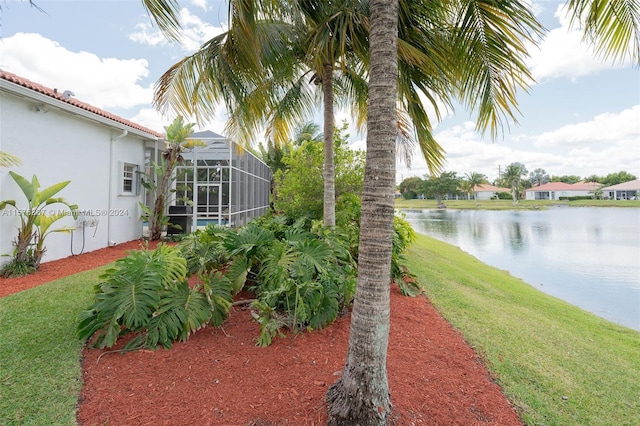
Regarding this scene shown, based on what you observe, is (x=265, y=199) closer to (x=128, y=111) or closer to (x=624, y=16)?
(x=128, y=111)

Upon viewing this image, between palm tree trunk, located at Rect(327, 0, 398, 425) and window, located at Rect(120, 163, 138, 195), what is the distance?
10169 mm

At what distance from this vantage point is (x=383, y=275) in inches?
83.3

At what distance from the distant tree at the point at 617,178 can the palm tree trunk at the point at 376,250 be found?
99194mm

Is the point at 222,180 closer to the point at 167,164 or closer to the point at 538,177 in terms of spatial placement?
the point at 167,164

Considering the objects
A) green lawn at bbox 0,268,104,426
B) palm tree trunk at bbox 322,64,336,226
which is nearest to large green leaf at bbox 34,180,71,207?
green lawn at bbox 0,268,104,426

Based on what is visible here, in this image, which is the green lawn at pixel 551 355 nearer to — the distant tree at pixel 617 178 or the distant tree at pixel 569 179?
the distant tree at pixel 617 178

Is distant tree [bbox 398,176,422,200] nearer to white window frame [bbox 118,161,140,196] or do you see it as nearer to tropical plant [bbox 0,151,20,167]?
white window frame [bbox 118,161,140,196]

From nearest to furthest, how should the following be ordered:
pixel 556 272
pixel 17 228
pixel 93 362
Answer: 1. pixel 93 362
2. pixel 17 228
3. pixel 556 272

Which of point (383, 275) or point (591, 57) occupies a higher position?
point (591, 57)

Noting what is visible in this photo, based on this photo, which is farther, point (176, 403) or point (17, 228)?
point (17, 228)

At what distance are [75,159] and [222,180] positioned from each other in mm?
6113

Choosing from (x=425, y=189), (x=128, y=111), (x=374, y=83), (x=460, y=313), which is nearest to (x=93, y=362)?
(x=374, y=83)

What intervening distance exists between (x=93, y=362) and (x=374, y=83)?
358 centimetres

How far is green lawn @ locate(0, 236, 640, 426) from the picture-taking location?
2561mm
